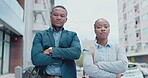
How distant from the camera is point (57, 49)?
204cm

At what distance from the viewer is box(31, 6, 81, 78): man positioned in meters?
2.02

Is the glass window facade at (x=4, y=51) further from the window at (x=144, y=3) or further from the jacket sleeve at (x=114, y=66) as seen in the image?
the window at (x=144, y=3)

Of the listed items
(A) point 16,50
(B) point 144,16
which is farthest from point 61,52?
(B) point 144,16

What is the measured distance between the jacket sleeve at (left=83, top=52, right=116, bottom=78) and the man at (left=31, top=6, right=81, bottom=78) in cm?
13

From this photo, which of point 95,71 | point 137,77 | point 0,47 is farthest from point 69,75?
point 0,47

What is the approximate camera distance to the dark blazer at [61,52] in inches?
79.4

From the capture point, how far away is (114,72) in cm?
212

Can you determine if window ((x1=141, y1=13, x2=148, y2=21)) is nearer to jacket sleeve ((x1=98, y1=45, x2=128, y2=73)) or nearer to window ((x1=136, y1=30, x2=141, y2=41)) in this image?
window ((x1=136, y1=30, x2=141, y2=41))

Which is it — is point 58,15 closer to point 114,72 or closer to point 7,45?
point 114,72

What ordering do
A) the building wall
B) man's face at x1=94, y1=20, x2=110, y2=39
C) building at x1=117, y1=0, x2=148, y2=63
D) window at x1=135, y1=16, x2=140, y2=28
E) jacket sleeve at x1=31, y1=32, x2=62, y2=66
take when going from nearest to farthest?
jacket sleeve at x1=31, y1=32, x2=62, y2=66 < man's face at x1=94, y1=20, x2=110, y2=39 < the building wall < building at x1=117, y1=0, x2=148, y2=63 < window at x1=135, y1=16, x2=140, y2=28

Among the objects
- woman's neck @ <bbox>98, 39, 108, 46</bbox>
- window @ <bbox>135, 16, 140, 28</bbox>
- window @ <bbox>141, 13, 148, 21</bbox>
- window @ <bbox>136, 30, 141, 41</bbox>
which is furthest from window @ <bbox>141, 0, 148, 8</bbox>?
woman's neck @ <bbox>98, 39, 108, 46</bbox>

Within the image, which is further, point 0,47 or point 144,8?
point 144,8

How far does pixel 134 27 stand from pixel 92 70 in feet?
107

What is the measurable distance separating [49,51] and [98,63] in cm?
54
